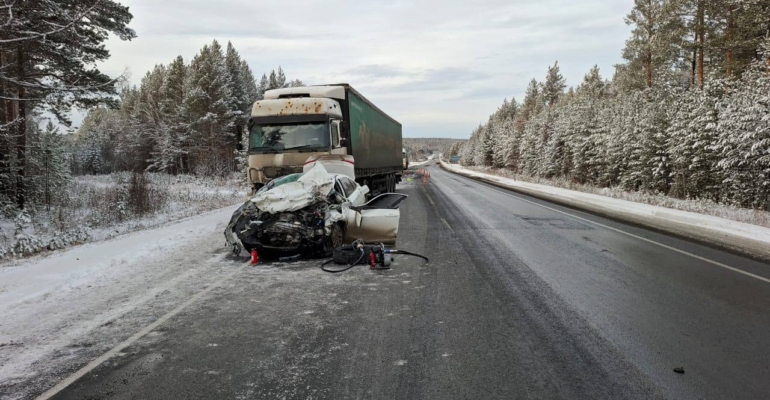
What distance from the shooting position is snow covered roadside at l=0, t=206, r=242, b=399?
3.81 m

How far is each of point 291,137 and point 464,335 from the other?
29.1 feet

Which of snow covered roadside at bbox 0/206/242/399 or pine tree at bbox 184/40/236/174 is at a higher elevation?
pine tree at bbox 184/40/236/174

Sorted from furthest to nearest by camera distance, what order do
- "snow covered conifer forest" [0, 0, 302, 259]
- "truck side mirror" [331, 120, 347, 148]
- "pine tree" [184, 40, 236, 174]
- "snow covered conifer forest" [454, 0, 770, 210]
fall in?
"pine tree" [184, 40, 236, 174]
"snow covered conifer forest" [454, 0, 770, 210]
"truck side mirror" [331, 120, 347, 148]
"snow covered conifer forest" [0, 0, 302, 259]

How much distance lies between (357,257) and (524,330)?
3.56 meters

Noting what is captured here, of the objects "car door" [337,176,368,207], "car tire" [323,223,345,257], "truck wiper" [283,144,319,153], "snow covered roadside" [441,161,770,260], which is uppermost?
"truck wiper" [283,144,319,153]

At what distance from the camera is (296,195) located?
7.63 metres

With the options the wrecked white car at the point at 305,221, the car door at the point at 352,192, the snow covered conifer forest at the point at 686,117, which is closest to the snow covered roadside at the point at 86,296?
the wrecked white car at the point at 305,221

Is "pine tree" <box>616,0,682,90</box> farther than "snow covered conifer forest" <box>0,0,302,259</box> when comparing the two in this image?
Yes

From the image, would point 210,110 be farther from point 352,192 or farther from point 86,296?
point 86,296

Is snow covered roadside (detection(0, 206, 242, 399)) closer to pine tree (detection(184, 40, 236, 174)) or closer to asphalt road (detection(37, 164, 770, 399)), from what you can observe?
asphalt road (detection(37, 164, 770, 399))

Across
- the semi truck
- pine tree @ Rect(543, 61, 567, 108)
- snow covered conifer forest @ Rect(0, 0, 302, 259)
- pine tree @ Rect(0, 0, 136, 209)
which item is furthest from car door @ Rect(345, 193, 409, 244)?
pine tree @ Rect(543, 61, 567, 108)

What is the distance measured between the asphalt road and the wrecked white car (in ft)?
1.41

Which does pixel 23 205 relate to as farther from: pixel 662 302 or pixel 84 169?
pixel 84 169

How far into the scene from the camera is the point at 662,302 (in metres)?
5.22
